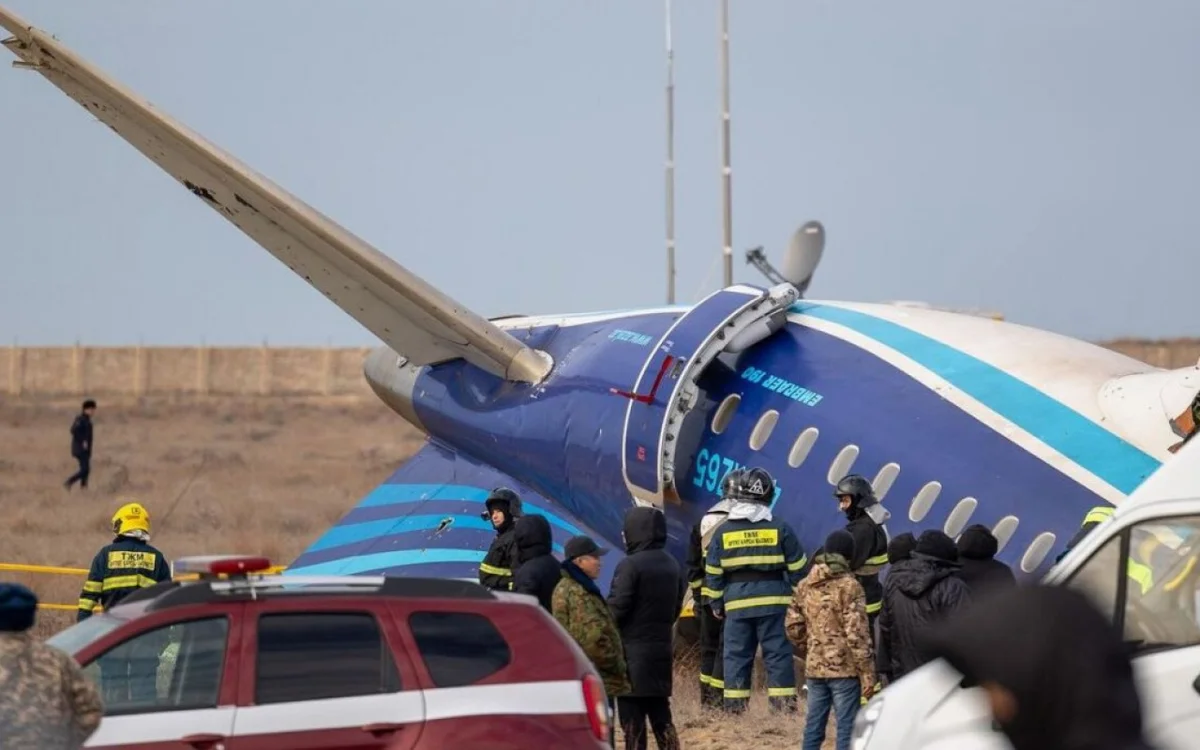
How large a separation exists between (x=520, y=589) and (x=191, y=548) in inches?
945

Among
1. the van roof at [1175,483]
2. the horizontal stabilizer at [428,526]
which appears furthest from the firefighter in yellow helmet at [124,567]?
the van roof at [1175,483]

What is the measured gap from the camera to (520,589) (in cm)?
1398

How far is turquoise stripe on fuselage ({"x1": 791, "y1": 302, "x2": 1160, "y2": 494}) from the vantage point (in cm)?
1550

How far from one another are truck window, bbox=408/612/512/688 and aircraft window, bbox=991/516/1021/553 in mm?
6333

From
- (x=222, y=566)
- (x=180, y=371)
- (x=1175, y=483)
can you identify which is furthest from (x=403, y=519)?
(x=180, y=371)

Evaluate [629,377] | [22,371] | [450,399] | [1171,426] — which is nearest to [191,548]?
[450,399]

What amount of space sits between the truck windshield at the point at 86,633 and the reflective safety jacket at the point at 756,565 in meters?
6.02

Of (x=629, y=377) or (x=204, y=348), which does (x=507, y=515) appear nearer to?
(x=629, y=377)

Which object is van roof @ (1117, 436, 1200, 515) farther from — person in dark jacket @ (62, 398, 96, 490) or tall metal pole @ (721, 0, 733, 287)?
person in dark jacket @ (62, 398, 96, 490)

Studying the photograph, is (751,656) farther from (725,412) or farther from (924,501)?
(725,412)

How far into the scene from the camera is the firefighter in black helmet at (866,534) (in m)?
15.0

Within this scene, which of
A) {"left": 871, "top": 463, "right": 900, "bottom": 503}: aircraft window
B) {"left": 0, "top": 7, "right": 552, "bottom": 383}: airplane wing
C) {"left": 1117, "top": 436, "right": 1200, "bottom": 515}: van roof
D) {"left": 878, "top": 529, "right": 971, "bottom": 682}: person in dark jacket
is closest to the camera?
{"left": 1117, "top": 436, "right": 1200, "bottom": 515}: van roof

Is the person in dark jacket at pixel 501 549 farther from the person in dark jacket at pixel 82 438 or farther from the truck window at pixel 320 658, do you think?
the person in dark jacket at pixel 82 438

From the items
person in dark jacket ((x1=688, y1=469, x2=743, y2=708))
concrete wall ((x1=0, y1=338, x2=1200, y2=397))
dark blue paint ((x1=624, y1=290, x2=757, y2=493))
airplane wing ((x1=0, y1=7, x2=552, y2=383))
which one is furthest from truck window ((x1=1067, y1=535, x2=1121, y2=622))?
concrete wall ((x1=0, y1=338, x2=1200, y2=397))
